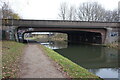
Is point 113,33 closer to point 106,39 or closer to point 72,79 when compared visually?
point 106,39

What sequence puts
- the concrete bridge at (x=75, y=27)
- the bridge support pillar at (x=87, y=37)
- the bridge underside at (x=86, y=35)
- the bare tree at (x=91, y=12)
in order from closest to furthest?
1. the concrete bridge at (x=75, y=27)
2. the bridge underside at (x=86, y=35)
3. the bridge support pillar at (x=87, y=37)
4. the bare tree at (x=91, y=12)

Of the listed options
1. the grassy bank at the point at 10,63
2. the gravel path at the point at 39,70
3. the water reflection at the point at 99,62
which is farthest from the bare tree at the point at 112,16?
the gravel path at the point at 39,70

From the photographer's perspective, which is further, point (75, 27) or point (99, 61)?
point (75, 27)

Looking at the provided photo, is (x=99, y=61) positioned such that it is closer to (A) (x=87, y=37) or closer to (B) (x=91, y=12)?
(A) (x=87, y=37)

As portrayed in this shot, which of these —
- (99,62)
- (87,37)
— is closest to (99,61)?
(99,62)

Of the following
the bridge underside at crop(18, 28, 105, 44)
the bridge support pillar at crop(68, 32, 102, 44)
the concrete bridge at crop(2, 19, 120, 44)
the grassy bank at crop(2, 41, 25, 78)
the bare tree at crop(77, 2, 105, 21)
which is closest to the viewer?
the grassy bank at crop(2, 41, 25, 78)

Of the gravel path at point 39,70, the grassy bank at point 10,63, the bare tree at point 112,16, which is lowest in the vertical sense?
the gravel path at point 39,70

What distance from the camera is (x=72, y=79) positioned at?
561cm

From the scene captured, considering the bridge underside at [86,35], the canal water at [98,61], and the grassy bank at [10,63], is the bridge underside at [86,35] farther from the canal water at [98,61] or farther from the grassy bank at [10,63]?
the grassy bank at [10,63]

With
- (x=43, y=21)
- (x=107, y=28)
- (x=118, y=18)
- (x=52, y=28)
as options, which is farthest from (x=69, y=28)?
(x=118, y=18)

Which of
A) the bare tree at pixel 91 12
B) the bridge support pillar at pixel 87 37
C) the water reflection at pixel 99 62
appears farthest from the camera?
the bare tree at pixel 91 12

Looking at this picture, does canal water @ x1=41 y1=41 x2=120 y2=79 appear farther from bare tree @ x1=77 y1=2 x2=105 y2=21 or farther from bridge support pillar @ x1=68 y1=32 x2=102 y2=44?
bare tree @ x1=77 y1=2 x2=105 y2=21

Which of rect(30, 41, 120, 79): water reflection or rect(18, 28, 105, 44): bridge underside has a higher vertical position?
rect(18, 28, 105, 44): bridge underside

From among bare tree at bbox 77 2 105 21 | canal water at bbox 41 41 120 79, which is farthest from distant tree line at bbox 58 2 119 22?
canal water at bbox 41 41 120 79
